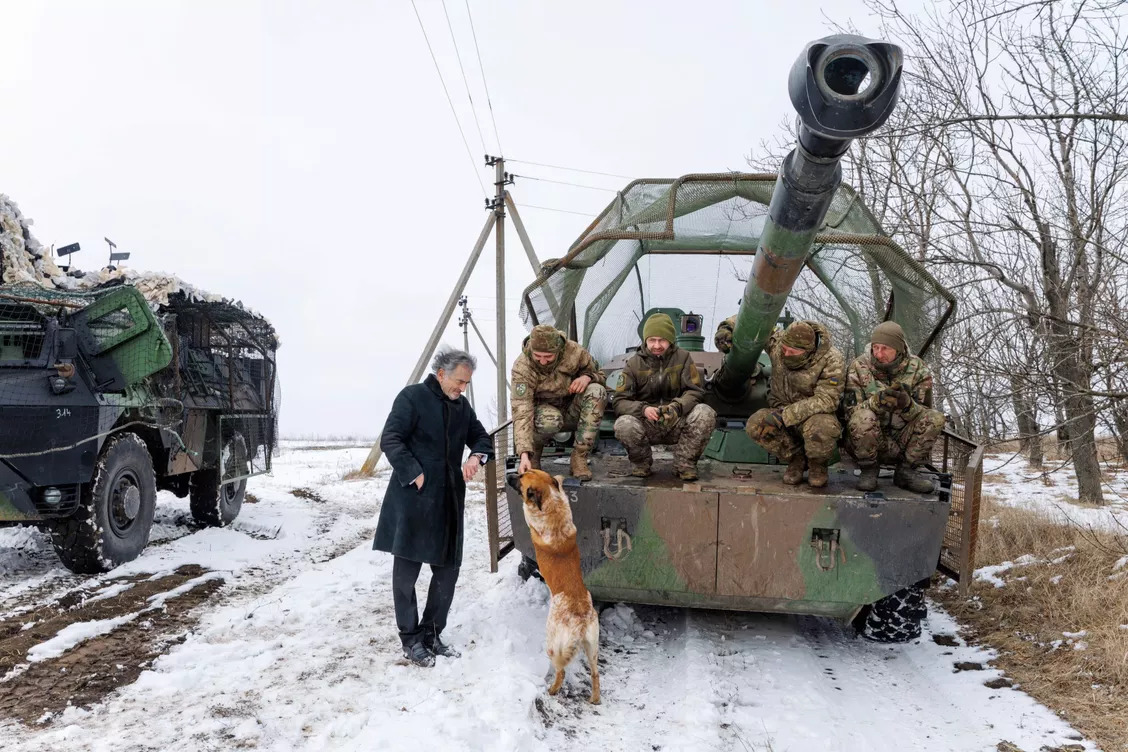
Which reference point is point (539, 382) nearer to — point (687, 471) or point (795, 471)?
point (687, 471)

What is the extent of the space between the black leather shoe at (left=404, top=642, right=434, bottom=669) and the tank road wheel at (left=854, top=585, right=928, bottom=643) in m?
2.51

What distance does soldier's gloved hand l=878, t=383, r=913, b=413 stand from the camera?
167 inches

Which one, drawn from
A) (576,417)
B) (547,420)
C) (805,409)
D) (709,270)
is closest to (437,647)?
(547,420)

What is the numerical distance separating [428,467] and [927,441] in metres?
2.74

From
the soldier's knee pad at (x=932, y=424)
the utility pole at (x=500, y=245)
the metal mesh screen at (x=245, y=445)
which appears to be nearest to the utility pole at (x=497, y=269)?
the utility pole at (x=500, y=245)

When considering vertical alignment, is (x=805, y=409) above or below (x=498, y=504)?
above

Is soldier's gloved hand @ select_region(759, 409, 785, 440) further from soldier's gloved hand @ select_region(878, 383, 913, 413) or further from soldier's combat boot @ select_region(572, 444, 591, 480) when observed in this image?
soldier's combat boot @ select_region(572, 444, 591, 480)

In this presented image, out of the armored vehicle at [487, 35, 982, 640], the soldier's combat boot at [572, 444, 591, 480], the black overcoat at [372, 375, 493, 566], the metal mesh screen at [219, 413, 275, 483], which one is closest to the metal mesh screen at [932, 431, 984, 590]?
the armored vehicle at [487, 35, 982, 640]

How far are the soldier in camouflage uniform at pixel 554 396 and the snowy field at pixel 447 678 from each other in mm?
1099

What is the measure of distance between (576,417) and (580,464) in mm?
426

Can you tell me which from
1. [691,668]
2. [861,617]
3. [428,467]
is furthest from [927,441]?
[428,467]

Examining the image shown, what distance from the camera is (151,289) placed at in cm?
718

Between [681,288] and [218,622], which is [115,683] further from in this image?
[681,288]

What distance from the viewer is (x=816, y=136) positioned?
2.82 metres
